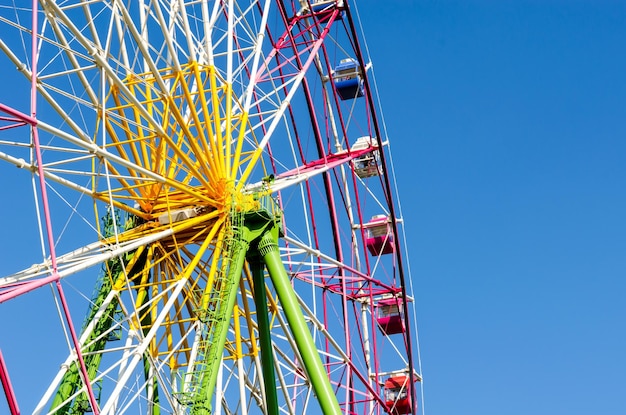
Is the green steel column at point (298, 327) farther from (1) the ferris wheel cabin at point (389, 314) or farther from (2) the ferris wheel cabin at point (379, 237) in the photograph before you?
(2) the ferris wheel cabin at point (379, 237)

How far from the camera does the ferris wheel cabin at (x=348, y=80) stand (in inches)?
1404

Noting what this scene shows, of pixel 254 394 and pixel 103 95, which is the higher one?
pixel 103 95

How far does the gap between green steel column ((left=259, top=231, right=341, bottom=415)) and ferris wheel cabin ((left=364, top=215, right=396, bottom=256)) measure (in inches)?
454

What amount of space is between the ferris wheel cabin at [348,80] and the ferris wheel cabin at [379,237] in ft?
13.1

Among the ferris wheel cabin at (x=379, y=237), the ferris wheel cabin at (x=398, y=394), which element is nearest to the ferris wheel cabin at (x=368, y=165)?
the ferris wheel cabin at (x=379, y=237)

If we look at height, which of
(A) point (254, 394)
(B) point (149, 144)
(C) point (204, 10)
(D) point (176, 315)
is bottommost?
(A) point (254, 394)

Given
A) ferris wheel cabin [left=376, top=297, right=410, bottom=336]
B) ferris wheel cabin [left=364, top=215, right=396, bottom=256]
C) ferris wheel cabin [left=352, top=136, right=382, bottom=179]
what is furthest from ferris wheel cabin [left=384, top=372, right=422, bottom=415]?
ferris wheel cabin [left=352, top=136, right=382, bottom=179]

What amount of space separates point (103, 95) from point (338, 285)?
13127 mm

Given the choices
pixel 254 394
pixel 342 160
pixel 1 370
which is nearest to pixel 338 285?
pixel 342 160

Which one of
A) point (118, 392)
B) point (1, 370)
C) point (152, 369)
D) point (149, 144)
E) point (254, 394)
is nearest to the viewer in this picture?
point (1, 370)

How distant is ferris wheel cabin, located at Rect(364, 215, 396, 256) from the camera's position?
120 feet

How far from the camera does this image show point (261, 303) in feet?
82.0

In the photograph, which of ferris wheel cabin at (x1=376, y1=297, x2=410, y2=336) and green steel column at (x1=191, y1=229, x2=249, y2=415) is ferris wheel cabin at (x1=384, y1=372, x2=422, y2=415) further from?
green steel column at (x1=191, y1=229, x2=249, y2=415)

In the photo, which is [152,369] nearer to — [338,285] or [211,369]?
[211,369]
